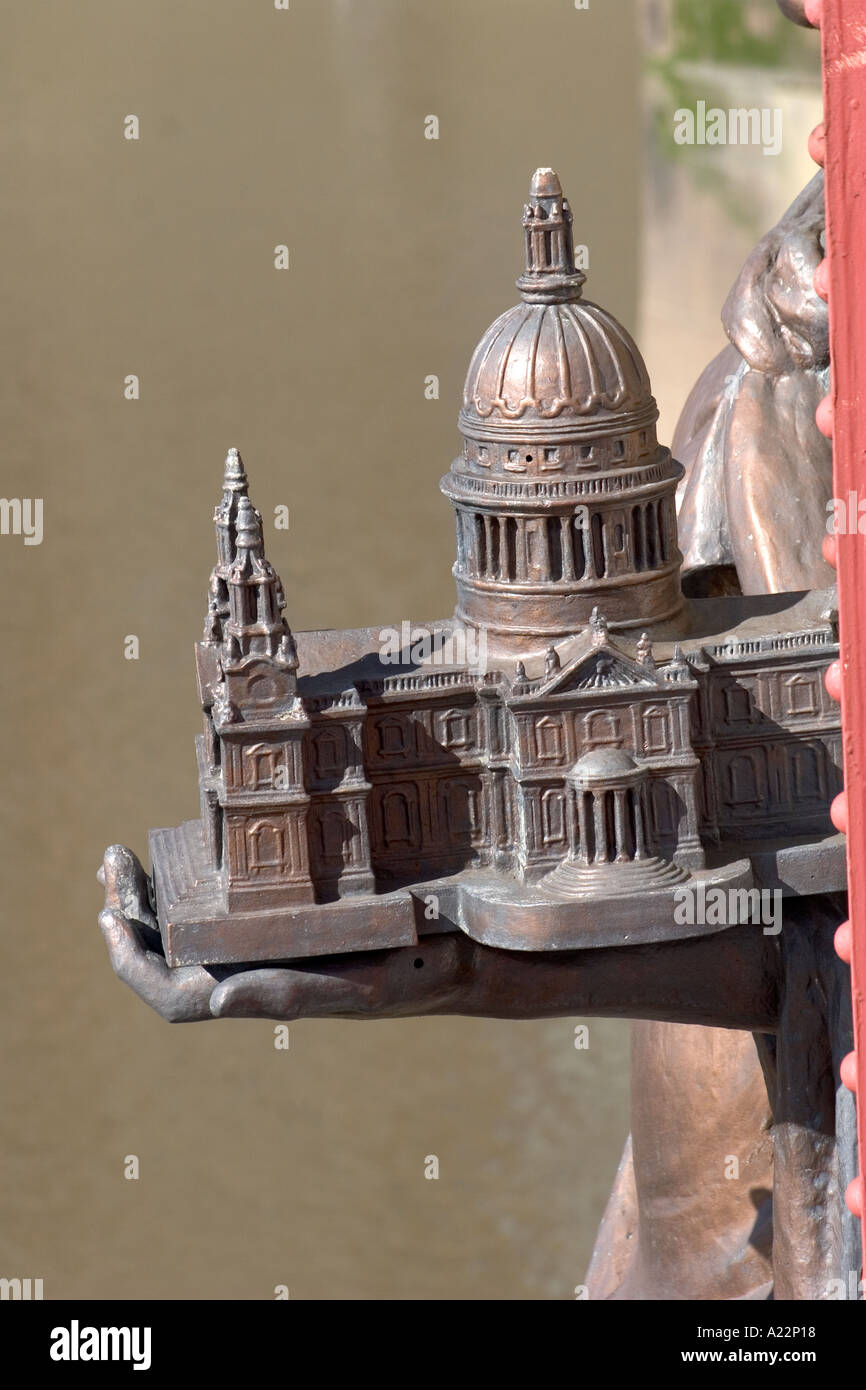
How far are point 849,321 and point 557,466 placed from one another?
183cm

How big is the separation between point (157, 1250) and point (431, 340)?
7.40m

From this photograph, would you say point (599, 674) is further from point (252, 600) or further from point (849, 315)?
point (849, 315)

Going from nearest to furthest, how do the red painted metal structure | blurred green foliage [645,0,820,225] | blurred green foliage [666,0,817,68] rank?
1. the red painted metal structure
2. blurred green foliage [666,0,817,68]
3. blurred green foliage [645,0,820,225]

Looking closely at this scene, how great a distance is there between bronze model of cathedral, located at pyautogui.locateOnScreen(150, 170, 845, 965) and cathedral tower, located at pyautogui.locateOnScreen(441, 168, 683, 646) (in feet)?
0.04

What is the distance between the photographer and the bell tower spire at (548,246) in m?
10.3

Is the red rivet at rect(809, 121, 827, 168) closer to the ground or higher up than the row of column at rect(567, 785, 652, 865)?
higher up

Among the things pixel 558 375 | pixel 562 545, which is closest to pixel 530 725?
pixel 562 545

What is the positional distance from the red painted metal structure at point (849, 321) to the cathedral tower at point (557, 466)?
129 centimetres

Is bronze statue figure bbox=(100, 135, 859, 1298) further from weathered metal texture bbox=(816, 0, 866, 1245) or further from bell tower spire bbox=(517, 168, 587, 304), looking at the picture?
weathered metal texture bbox=(816, 0, 866, 1245)

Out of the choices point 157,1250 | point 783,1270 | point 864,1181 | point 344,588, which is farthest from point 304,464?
point 864,1181

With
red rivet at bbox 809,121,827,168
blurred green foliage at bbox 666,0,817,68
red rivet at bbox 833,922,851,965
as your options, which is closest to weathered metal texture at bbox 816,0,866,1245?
red rivet at bbox 809,121,827,168

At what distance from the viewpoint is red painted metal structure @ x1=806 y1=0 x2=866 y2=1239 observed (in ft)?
28.3

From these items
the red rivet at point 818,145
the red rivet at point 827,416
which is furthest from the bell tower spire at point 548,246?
the red rivet at point 827,416

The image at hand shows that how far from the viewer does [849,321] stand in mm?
8727
